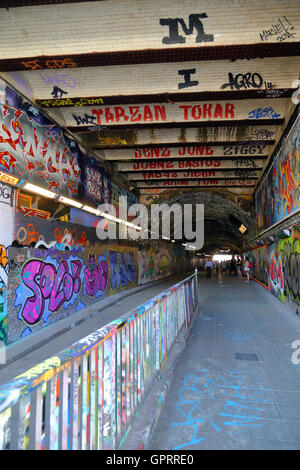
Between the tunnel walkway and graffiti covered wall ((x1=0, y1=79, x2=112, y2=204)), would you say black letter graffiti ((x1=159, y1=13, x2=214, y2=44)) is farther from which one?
the tunnel walkway

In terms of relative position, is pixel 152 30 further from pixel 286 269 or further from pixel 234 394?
pixel 286 269

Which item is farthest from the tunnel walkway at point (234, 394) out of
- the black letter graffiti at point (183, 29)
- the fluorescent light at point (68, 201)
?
the black letter graffiti at point (183, 29)

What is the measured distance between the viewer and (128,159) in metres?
13.7

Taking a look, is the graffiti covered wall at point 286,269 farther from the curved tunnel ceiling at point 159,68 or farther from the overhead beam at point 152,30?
the overhead beam at point 152,30

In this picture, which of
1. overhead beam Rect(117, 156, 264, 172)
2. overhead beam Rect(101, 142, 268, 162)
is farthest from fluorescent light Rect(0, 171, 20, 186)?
overhead beam Rect(117, 156, 264, 172)

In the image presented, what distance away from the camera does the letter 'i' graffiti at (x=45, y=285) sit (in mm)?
7770

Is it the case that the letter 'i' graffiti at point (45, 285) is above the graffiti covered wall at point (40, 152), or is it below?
below

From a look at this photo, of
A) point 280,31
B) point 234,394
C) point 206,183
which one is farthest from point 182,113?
point 206,183

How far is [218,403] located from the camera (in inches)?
152

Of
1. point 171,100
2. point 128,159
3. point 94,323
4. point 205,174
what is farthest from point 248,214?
point 94,323

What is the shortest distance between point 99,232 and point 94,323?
5122 mm

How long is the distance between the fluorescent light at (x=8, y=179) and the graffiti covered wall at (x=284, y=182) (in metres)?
7.58

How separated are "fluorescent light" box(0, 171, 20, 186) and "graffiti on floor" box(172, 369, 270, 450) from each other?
5.71 m

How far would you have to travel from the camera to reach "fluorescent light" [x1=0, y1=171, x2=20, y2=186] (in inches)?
268
